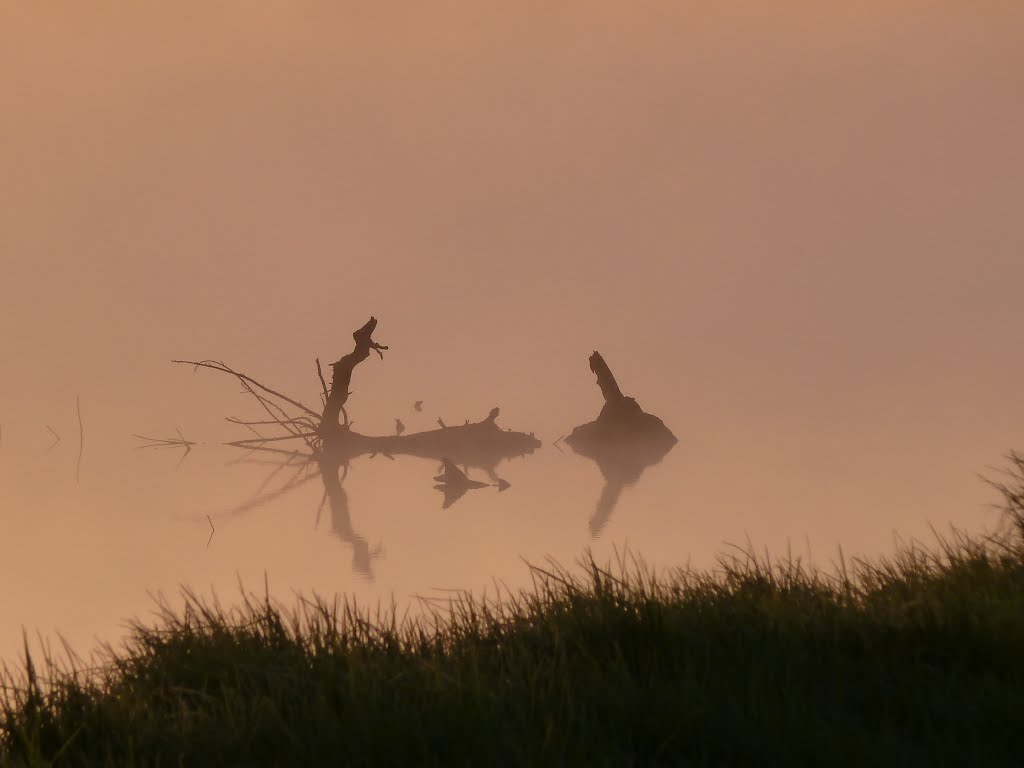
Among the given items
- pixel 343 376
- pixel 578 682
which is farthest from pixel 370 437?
pixel 578 682

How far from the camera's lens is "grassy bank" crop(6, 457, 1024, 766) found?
4.01 m

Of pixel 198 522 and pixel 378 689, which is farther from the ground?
pixel 198 522

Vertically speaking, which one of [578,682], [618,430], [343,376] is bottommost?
[578,682]

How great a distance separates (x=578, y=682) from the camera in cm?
452

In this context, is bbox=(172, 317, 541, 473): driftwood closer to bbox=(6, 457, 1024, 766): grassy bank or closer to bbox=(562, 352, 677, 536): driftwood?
bbox=(562, 352, 677, 536): driftwood

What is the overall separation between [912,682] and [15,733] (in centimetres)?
395

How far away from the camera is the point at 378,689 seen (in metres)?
4.38

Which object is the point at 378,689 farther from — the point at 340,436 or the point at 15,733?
the point at 340,436

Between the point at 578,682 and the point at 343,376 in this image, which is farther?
the point at 343,376

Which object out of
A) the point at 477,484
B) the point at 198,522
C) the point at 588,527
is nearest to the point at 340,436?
the point at 477,484

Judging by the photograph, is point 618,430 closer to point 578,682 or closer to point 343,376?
point 343,376

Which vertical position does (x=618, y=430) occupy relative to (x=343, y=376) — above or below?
below

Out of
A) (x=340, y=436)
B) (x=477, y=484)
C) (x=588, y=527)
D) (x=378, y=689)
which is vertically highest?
(x=340, y=436)

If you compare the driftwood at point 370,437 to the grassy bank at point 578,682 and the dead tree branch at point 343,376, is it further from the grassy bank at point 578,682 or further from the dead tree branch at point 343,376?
the grassy bank at point 578,682
